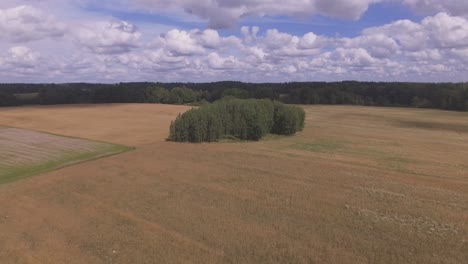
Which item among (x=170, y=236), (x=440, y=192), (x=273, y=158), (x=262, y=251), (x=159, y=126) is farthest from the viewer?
(x=159, y=126)

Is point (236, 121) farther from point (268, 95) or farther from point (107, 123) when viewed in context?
point (268, 95)

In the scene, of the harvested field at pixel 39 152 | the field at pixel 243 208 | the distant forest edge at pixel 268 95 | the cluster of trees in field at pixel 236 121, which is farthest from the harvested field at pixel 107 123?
the distant forest edge at pixel 268 95

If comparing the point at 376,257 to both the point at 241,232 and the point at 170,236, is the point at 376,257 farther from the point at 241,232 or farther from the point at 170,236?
the point at 170,236

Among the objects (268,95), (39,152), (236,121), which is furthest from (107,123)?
(268,95)

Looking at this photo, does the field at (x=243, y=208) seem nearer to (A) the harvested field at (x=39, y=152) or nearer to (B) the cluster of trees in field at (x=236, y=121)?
(A) the harvested field at (x=39, y=152)

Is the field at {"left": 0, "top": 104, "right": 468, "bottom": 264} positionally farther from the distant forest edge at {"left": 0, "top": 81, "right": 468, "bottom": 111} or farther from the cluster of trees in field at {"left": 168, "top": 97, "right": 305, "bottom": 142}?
the distant forest edge at {"left": 0, "top": 81, "right": 468, "bottom": 111}

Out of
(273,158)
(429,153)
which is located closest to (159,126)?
(273,158)

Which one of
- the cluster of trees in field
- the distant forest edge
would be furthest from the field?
the distant forest edge
